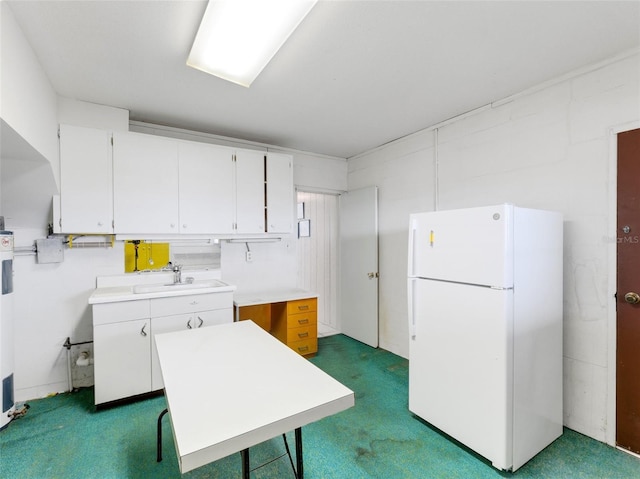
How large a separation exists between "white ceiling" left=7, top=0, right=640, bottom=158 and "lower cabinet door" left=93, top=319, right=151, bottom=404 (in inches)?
74.8

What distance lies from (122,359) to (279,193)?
2.14 metres

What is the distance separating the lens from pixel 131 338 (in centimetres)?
250

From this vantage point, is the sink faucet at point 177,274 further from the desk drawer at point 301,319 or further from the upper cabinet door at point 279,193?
the desk drawer at point 301,319

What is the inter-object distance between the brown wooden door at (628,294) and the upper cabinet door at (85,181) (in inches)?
150

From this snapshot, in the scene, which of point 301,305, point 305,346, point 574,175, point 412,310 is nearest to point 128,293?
point 301,305

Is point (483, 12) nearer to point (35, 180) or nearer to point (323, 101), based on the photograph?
point (323, 101)

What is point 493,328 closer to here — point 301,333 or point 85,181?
point 301,333

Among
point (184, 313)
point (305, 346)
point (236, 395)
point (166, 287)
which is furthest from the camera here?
point (305, 346)

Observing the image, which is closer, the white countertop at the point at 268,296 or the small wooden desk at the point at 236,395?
the small wooden desk at the point at 236,395

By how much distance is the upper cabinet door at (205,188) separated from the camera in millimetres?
2928

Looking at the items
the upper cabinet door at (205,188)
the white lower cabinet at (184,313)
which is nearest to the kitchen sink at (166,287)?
the white lower cabinet at (184,313)

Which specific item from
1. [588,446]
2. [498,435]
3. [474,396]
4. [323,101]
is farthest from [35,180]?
[588,446]

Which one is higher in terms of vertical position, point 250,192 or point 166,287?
point 250,192

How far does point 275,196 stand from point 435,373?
2345 mm
